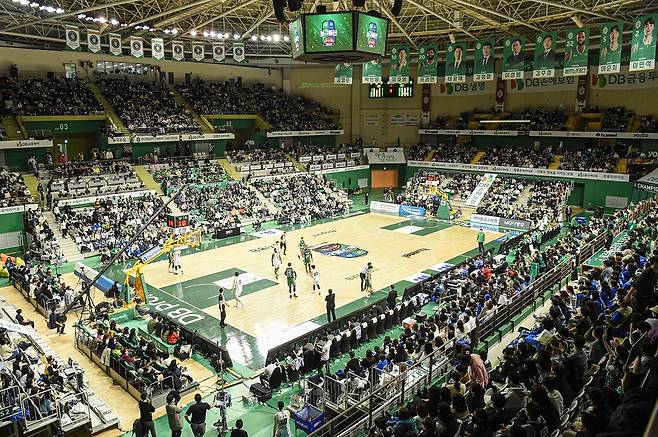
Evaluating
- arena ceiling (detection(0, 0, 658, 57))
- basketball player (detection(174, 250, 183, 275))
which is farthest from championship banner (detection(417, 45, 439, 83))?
basketball player (detection(174, 250, 183, 275))

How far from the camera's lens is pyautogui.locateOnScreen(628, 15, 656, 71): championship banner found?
78.1 feet

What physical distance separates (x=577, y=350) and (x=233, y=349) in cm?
1124

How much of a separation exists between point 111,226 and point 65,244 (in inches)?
109

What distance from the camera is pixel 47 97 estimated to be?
37594 mm

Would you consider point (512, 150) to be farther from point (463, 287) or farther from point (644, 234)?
point (463, 287)

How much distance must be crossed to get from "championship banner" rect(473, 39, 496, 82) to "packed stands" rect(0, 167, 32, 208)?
28.4m

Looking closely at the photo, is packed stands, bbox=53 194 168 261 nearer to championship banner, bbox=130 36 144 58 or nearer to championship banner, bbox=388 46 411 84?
championship banner, bbox=130 36 144 58

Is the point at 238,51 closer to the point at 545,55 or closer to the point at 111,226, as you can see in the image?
the point at 111,226

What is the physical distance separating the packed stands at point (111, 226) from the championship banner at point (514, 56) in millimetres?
23095

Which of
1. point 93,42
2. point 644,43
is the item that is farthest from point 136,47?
point 644,43

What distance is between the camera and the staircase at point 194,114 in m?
44.2

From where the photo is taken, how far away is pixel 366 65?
110ft

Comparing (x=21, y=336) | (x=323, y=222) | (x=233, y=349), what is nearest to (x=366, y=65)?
(x=323, y=222)

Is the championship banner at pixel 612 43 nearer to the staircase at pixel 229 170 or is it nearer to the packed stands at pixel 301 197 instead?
the packed stands at pixel 301 197
